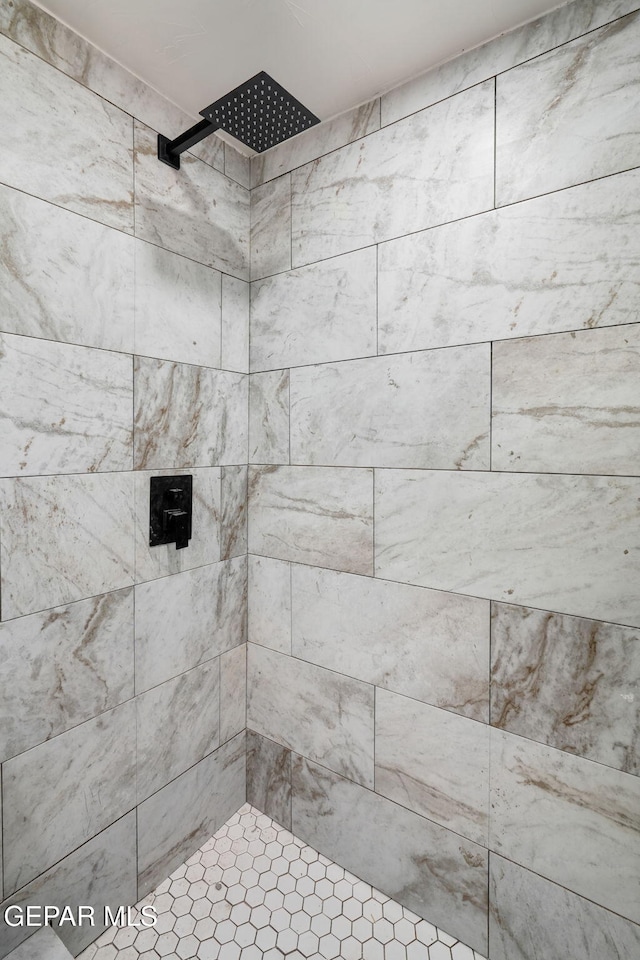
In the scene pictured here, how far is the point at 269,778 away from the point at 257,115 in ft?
6.48

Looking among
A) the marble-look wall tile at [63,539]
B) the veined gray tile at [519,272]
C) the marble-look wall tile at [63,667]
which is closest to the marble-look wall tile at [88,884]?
the marble-look wall tile at [63,667]

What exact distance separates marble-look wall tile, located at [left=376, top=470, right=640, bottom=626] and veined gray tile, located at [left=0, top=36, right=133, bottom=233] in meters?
1.04

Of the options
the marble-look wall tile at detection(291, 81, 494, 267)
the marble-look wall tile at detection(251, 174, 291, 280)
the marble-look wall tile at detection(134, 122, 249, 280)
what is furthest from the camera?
the marble-look wall tile at detection(251, 174, 291, 280)

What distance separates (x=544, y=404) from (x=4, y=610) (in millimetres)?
1314

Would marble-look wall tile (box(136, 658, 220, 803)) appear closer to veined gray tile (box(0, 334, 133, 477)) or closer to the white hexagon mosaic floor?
the white hexagon mosaic floor

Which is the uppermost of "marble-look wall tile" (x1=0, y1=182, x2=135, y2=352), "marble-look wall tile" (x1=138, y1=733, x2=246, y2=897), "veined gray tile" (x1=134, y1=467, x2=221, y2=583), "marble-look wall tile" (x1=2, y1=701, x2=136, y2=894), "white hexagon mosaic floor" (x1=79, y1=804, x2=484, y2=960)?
"marble-look wall tile" (x1=0, y1=182, x2=135, y2=352)

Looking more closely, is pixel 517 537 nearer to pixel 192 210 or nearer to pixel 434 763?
pixel 434 763

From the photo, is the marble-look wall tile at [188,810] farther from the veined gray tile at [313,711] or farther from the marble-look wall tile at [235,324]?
the marble-look wall tile at [235,324]

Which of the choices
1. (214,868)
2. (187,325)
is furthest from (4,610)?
(214,868)

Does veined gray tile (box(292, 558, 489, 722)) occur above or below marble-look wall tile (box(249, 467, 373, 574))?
below

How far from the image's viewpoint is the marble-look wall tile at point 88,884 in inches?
42.1

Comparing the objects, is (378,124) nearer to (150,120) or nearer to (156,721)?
(150,120)

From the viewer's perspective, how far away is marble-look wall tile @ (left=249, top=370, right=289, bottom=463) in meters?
1.55

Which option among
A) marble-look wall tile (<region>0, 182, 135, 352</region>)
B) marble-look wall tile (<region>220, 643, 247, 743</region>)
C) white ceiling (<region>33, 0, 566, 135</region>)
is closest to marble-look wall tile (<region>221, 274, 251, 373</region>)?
marble-look wall tile (<region>0, 182, 135, 352</region>)
